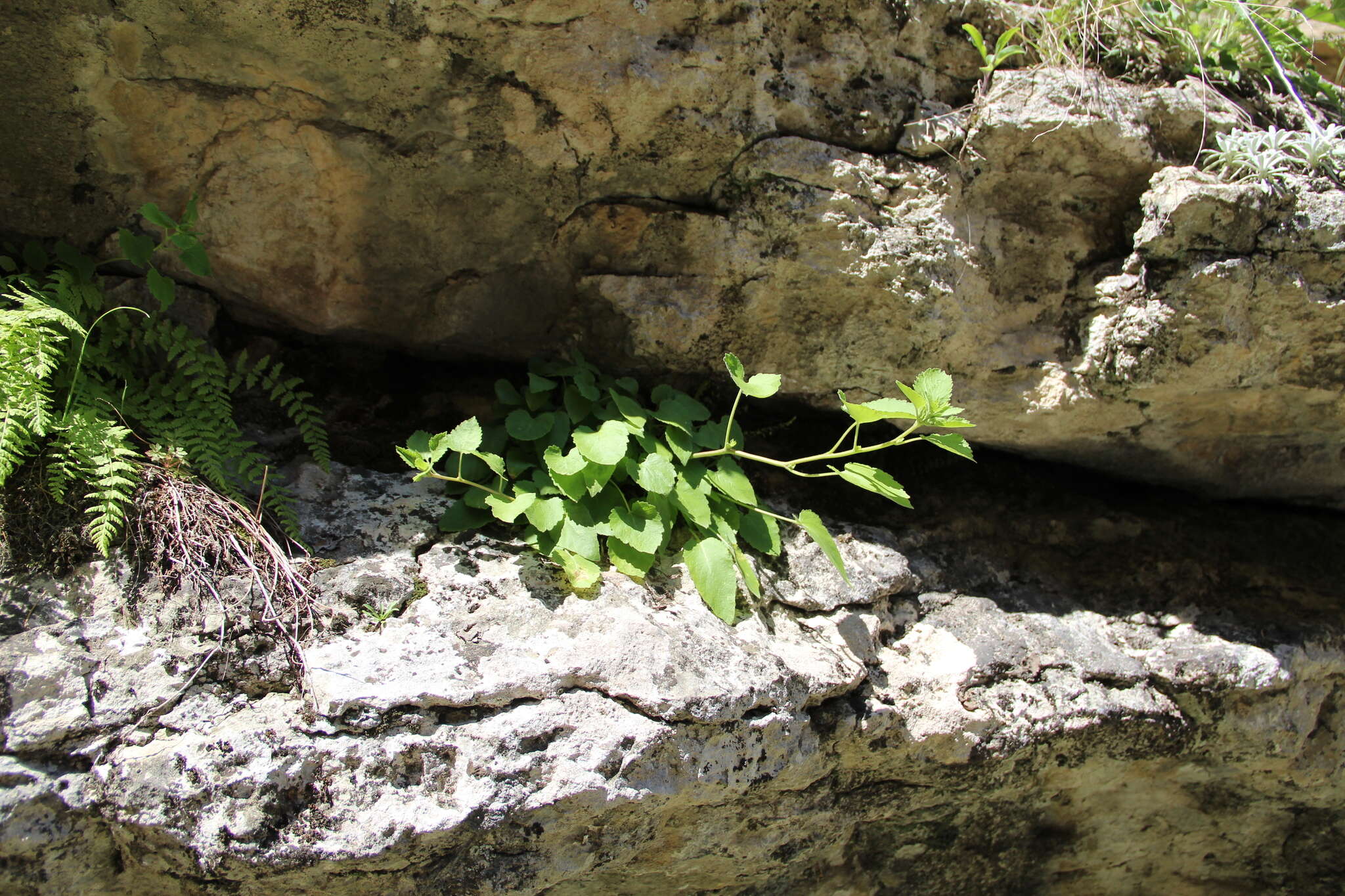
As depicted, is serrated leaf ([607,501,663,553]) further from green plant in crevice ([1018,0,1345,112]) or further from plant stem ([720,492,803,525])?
green plant in crevice ([1018,0,1345,112])

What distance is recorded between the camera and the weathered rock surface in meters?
2.21

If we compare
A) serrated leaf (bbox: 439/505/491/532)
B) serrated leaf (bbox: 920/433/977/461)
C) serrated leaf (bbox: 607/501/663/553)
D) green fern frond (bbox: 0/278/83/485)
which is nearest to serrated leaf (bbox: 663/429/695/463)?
serrated leaf (bbox: 607/501/663/553)

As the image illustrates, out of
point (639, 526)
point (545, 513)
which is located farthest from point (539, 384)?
point (639, 526)

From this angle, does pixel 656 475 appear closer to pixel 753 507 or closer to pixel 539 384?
pixel 753 507

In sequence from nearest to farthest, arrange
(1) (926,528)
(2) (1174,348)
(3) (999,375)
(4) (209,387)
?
(4) (209,387) → (2) (1174,348) → (3) (999,375) → (1) (926,528)

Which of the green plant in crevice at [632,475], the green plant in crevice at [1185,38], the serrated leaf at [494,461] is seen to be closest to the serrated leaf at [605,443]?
the green plant in crevice at [632,475]

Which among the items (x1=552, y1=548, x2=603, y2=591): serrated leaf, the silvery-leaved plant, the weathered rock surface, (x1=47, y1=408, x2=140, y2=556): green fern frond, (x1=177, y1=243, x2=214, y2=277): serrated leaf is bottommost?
the weathered rock surface

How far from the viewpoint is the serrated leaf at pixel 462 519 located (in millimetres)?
2842

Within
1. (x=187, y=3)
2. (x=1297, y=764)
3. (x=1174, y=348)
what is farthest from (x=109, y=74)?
(x=1297, y=764)

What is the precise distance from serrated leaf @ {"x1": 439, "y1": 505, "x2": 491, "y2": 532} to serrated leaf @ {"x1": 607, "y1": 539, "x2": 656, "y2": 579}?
424 mm

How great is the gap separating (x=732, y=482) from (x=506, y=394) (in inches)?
34.4

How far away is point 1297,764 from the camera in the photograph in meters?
3.29

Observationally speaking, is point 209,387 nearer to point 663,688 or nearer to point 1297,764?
point 663,688

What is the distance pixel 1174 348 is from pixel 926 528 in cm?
108
